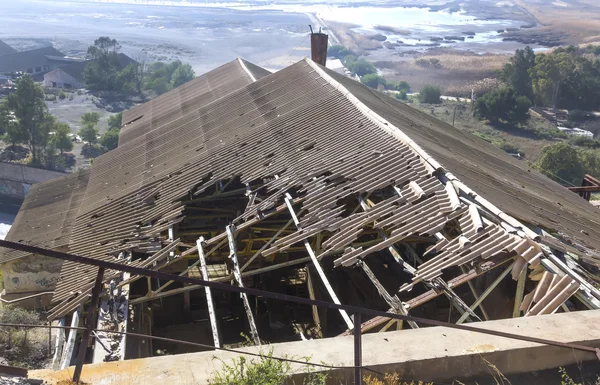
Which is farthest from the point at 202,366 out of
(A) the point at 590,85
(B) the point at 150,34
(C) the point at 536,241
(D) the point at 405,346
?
(B) the point at 150,34

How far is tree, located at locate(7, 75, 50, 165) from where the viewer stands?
1909 inches

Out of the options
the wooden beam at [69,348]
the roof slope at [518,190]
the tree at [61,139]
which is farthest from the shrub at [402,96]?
the wooden beam at [69,348]

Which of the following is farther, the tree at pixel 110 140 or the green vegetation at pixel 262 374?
the tree at pixel 110 140

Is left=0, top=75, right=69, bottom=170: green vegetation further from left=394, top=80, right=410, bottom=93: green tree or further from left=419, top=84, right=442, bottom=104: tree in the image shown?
left=394, top=80, right=410, bottom=93: green tree

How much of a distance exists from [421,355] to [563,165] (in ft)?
123

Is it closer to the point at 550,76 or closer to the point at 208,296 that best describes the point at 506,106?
the point at 550,76

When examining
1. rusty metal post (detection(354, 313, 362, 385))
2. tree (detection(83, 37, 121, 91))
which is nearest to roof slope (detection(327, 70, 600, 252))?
rusty metal post (detection(354, 313, 362, 385))

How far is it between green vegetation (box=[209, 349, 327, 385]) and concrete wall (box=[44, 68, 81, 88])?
87.4 m

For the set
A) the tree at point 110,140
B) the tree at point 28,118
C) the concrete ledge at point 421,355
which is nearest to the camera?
the concrete ledge at point 421,355

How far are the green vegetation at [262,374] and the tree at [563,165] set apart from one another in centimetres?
3749

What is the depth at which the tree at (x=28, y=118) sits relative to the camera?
48.5m

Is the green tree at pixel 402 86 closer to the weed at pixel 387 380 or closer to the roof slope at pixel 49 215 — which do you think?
the roof slope at pixel 49 215

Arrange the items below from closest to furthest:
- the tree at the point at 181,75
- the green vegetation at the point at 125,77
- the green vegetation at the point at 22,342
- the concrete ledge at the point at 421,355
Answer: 1. the concrete ledge at the point at 421,355
2. the green vegetation at the point at 22,342
3. the green vegetation at the point at 125,77
4. the tree at the point at 181,75

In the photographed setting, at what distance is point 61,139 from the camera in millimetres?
50250
